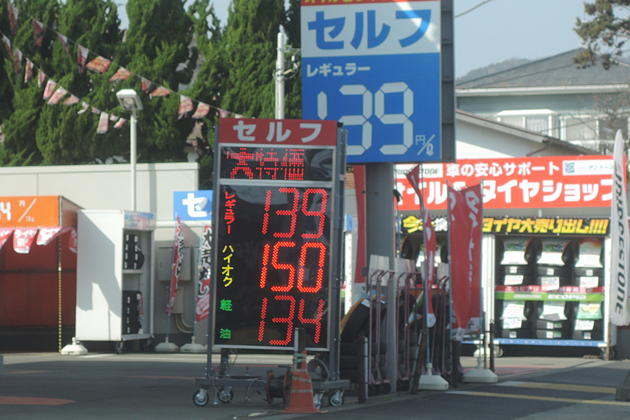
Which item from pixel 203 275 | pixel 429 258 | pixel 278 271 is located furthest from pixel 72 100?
pixel 278 271

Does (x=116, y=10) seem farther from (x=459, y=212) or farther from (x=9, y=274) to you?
(x=459, y=212)

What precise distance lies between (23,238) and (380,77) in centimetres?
916

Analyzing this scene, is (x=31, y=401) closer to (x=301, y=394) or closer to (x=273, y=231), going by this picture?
(x=301, y=394)

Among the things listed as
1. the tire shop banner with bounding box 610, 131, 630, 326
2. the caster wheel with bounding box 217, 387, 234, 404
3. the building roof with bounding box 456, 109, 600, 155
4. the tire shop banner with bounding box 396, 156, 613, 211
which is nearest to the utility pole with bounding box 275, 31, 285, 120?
the tire shop banner with bounding box 396, 156, 613, 211

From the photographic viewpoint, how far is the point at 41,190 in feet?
71.1

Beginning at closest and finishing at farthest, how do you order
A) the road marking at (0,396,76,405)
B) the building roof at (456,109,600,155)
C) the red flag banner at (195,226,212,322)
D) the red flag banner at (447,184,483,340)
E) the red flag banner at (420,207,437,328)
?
the road marking at (0,396,76,405), the red flag banner at (420,207,437,328), the red flag banner at (447,184,483,340), the red flag banner at (195,226,212,322), the building roof at (456,109,600,155)

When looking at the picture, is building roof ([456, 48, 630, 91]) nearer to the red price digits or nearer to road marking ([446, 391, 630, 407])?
road marking ([446, 391, 630, 407])

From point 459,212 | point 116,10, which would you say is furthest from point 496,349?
point 116,10

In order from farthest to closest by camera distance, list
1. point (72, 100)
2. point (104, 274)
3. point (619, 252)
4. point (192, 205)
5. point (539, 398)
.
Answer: point (72, 100)
point (192, 205)
point (104, 274)
point (619, 252)
point (539, 398)

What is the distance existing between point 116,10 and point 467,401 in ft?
77.6

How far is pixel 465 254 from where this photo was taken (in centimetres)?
1311

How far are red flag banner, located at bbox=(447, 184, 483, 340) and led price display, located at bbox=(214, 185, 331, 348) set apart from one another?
11.8ft

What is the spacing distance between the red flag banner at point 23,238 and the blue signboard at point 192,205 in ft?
11.7

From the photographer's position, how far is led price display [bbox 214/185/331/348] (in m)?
9.61
